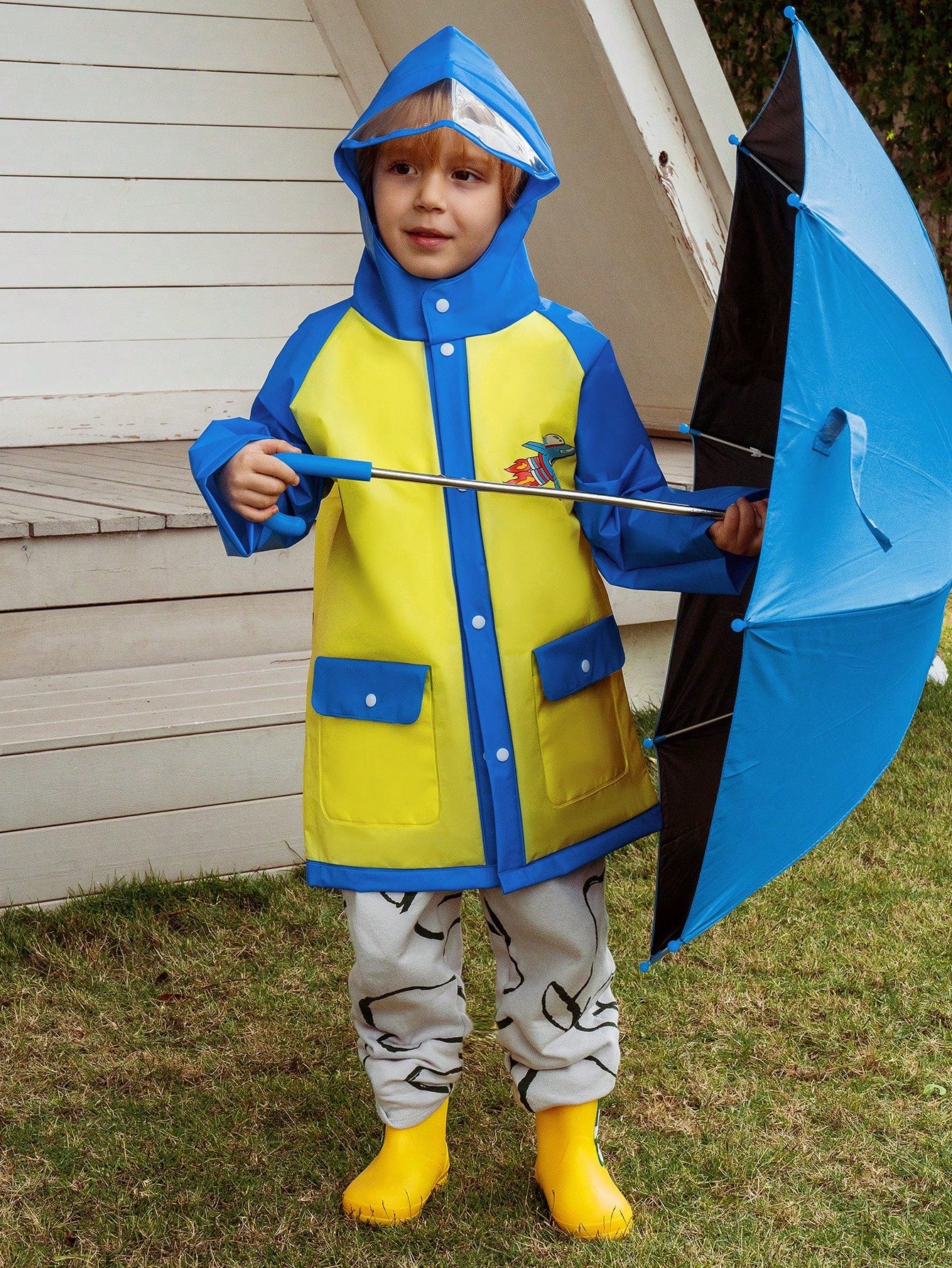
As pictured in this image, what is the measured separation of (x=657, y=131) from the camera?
9.94ft

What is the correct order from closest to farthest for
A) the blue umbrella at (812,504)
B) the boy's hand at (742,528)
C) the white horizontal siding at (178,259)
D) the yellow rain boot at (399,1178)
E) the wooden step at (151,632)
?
the blue umbrella at (812,504) < the boy's hand at (742,528) < the yellow rain boot at (399,1178) < the wooden step at (151,632) < the white horizontal siding at (178,259)

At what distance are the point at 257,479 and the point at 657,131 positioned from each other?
1923 millimetres

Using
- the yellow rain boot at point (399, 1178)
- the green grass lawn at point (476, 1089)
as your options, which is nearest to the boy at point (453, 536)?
the yellow rain boot at point (399, 1178)

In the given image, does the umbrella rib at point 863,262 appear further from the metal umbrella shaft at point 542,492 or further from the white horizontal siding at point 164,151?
the white horizontal siding at point 164,151

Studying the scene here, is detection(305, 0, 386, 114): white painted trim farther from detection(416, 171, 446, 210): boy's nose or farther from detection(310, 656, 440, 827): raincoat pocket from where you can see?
detection(310, 656, 440, 827): raincoat pocket

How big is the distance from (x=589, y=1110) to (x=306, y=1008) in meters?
0.71

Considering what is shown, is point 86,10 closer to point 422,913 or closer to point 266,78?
point 266,78

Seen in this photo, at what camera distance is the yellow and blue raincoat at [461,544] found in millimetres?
1586

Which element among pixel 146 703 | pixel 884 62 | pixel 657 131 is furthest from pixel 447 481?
pixel 884 62

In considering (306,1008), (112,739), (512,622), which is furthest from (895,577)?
(112,739)

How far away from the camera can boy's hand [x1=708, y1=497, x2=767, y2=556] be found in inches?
56.9

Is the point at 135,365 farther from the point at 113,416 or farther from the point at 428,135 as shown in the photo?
the point at 428,135

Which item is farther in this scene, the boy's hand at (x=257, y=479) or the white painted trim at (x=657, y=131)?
the white painted trim at (x=657, y=131)

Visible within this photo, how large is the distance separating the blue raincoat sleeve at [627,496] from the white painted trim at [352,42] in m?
3.20
